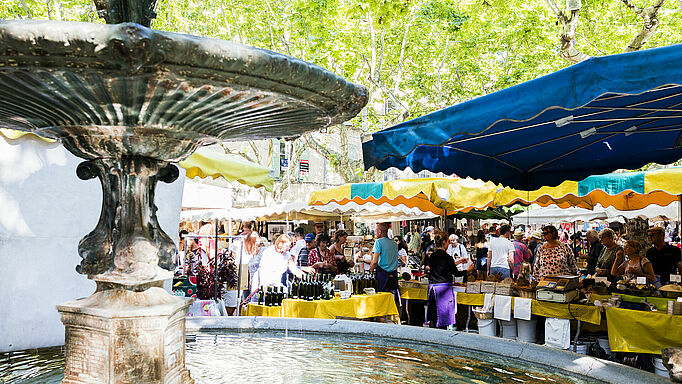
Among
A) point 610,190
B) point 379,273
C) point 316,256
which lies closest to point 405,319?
point 379,273

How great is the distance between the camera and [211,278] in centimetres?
915

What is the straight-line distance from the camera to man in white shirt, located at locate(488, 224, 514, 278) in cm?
1051

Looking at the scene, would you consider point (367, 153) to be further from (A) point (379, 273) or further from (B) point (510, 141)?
(A) point (379, 273)

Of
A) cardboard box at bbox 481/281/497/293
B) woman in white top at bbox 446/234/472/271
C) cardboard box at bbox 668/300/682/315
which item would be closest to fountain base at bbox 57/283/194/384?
cardboard box at bbox 668/300/682/315

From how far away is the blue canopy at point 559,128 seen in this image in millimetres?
3498

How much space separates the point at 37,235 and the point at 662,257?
9123 mm

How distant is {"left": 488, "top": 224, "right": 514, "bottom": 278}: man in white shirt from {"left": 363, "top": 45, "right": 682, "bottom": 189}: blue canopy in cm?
338

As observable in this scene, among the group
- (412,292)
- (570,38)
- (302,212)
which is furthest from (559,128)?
(302,212)

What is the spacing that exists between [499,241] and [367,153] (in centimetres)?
598

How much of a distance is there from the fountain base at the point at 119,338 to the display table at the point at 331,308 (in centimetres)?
458

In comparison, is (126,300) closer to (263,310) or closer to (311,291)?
(263,310)

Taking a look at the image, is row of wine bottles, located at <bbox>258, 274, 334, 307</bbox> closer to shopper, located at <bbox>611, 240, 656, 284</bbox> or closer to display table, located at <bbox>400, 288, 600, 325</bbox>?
display table, located at <bbox>400, 288, 600, 325</bbox>

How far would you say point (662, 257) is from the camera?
9188 millimetres

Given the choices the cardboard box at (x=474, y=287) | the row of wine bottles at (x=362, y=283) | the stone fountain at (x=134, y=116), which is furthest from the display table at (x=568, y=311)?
the stone fountain at (x=134, y=116)
